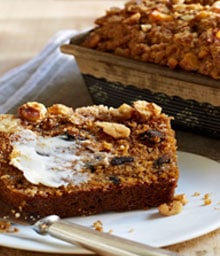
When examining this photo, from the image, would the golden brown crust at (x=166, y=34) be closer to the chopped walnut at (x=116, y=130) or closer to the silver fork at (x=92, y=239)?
the chopped walnut at (x=116, y=130)

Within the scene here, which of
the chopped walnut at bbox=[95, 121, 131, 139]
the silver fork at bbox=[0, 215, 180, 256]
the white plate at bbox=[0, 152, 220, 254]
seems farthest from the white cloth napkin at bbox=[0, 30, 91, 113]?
the silver fork at bbox=[0, 215, 180, 256]

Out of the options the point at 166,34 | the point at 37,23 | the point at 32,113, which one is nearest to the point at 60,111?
the point at 32,113

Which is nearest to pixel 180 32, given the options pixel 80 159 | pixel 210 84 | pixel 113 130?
pixel 210 84

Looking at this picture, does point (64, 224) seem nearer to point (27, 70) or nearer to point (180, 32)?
point (180, 32)

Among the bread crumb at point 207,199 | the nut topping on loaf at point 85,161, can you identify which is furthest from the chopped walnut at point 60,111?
the bread crumb at point 207,199

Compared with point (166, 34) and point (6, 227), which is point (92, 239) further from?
point (166, 34)
